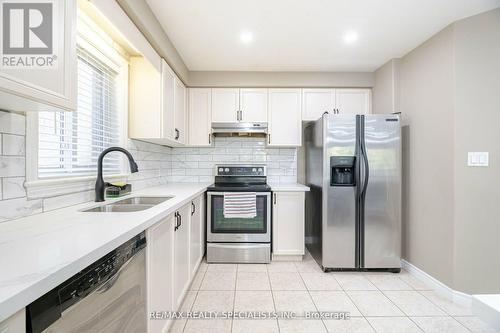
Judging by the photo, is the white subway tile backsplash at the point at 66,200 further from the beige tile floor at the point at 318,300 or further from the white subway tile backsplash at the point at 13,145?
the beige tile floor at the point at 318,300

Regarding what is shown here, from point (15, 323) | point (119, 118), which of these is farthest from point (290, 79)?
point (15, 323)

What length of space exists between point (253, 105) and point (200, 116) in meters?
0.74

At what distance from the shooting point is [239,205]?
2.82 metres

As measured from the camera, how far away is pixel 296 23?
2.14 metres

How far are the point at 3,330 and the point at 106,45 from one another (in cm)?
201

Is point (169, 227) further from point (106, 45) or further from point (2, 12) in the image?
point (106, 45)

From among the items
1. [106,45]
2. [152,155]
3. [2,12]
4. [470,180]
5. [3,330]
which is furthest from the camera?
[152,155]

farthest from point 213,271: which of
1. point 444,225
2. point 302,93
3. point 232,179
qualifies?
point 302,93

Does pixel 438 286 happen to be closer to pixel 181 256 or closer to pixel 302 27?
pixel 181 256

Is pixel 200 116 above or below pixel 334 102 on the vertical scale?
below

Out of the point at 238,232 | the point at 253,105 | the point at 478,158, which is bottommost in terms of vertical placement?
the point at 238,232

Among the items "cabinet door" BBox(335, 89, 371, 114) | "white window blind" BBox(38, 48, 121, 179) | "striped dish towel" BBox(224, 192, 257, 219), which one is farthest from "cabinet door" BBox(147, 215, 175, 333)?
"cabinet door" BBox(335, 89, 371, 114)

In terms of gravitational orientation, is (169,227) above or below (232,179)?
below

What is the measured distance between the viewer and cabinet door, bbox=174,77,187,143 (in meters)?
2.77
